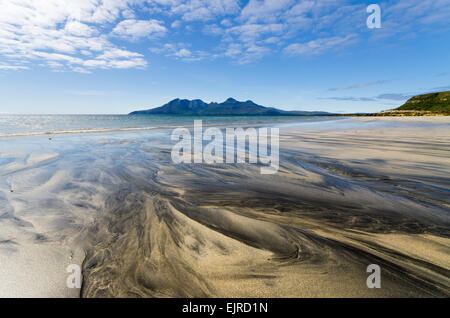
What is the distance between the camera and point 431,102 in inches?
3720

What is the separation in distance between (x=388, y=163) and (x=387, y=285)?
18.3ft

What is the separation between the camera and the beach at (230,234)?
1886 millimetres

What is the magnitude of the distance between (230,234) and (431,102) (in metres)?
141

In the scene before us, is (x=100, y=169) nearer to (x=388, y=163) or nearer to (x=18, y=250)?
(x=18, y=250)

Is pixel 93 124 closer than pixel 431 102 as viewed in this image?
Yes

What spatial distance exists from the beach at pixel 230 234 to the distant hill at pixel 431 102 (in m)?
118

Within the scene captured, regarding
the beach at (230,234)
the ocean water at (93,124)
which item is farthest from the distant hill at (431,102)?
the beach at (230,234)

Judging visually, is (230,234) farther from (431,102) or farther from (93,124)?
(431,102)

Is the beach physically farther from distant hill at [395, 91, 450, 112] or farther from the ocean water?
distant hill at [395, 91, 450, 112]

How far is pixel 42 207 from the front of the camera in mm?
3602

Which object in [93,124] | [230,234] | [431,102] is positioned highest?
[431,102]

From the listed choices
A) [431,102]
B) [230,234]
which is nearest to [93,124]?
[230,234]
